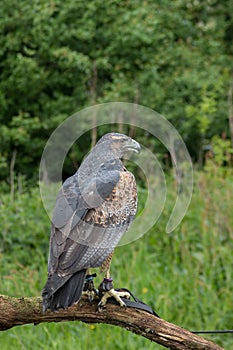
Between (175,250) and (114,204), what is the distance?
313 cm

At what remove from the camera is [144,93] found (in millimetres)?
9641

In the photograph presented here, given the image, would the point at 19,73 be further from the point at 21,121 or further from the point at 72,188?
the point at 72,188

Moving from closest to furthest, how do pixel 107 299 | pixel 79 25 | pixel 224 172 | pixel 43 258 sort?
pixel 107 299 < pixel 43 258 < pixel 224 172 < pixel 79 25

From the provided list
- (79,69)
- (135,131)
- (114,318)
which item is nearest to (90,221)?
(114,318)

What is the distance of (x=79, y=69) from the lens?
29.8ft

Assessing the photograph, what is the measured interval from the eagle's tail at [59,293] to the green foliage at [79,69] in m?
5.43

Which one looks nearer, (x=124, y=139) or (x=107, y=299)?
(x=107, y=299)

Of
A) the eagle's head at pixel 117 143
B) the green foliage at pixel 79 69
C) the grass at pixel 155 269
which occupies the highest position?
the green foliage at pixel 79 69

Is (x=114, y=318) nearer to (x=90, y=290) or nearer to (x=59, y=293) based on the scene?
(x=90, y=290)

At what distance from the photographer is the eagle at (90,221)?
2.90 m

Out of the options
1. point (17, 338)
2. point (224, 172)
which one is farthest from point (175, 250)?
point (224, 172)

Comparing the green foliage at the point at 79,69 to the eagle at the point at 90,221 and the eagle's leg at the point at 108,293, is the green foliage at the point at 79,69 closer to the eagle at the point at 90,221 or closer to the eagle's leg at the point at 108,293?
the eagle at the point at 90,221

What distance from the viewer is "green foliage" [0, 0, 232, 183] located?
29.3 ft

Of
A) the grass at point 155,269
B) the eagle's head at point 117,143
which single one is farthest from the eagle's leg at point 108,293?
the grass at point 155,269
